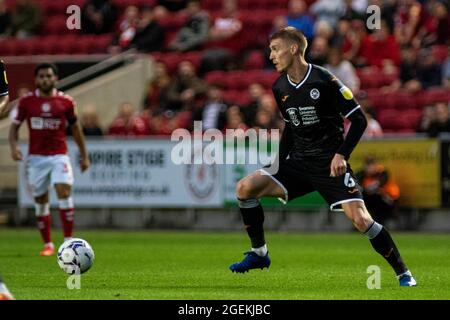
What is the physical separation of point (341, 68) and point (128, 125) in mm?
4134

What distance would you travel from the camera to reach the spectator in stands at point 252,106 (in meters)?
21.3

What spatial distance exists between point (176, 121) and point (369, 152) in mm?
4021

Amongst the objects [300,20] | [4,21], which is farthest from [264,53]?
[4,21]

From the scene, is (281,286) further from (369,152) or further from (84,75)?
(84,75)

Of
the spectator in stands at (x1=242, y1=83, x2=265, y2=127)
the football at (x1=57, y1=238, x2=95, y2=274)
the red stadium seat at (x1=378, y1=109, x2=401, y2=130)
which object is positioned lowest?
the football at (x1=57, y1=238, x2=95, y2=274)

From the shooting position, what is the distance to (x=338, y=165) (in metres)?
10.5

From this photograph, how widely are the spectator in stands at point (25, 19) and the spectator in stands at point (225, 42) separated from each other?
5.33 metres

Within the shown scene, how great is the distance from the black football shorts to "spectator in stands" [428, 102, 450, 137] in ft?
30.6

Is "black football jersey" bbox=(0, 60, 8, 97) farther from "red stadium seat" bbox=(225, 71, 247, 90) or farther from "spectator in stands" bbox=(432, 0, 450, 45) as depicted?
"red stadium seat" bbox=(225, 71, 247, 90)

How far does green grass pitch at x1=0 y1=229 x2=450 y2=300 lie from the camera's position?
10.3 metres

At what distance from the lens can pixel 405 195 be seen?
20.2m

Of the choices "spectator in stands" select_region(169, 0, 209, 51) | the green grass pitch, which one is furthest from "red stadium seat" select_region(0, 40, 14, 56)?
the green grass pitch

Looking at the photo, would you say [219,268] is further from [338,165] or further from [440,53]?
[440,53]

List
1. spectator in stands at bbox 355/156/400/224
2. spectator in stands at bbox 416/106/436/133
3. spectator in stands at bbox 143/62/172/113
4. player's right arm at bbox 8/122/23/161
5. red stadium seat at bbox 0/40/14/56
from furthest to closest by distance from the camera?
red stadium seat at bbox 0/40/14/56 → spectator in stands at bbox 143/62/172/113 → spectator in stands at bbox 416/106/436/133 → spectator in stands at bbox 355/156/400/224 → player's right arm at bbox 8/122/23/161
